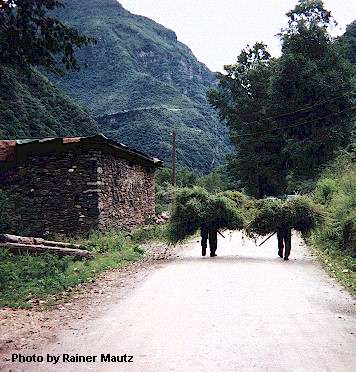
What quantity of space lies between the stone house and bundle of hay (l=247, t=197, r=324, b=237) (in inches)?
264

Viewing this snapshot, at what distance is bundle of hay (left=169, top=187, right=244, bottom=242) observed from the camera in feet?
40.3

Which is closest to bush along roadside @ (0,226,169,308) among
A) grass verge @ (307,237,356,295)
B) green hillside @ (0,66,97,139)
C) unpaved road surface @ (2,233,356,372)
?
unpaved road surface @ (2,233,356,372)

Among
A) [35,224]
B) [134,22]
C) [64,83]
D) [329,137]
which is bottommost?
[35,224]

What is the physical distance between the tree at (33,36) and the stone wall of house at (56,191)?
930cm

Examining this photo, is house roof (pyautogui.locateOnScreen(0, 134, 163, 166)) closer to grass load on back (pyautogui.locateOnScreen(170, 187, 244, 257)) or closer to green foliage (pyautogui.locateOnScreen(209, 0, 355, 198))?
grass load on back (pyautogui.locateOnScreen(170, 187, 244, 257))

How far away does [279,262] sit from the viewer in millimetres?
11180

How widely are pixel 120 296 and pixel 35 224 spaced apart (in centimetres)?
985

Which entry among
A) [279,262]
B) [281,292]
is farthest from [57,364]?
[279,262]

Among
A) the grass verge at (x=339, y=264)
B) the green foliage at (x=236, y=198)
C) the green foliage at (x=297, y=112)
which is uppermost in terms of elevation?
the green foliage at (x=297, y=112)

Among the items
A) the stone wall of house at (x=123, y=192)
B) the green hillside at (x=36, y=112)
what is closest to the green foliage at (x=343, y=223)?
the stone wall of house at (x=123, y=192)

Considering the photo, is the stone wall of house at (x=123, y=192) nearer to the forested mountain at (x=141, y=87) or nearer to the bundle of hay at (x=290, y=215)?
the bundle of hay at (x=290, y=215)

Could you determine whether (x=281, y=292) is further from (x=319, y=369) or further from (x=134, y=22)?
(x=134, y=22)

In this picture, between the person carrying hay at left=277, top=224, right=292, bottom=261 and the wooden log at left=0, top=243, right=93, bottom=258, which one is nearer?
the wooden log at left=0, top=243, right=93, bottom=258

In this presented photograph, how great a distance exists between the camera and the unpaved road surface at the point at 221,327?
4328mm
